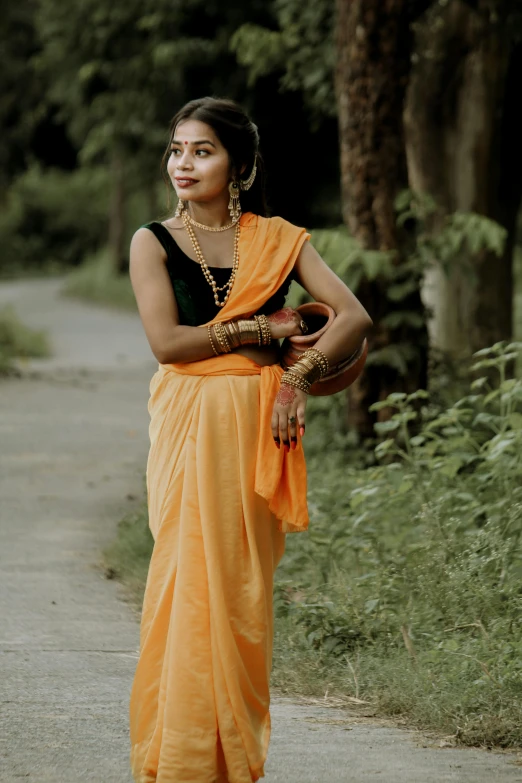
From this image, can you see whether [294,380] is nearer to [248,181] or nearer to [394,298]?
[248,181]

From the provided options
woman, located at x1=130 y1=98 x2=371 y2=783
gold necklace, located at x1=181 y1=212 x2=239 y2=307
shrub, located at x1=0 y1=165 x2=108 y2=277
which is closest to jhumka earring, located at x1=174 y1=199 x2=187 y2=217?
woman, located at x1=130 y1=98 x2=371 y2=783

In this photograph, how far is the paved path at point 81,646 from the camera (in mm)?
4098

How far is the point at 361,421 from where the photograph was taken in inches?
368

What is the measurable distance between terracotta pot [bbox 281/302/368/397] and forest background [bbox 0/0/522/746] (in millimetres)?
869

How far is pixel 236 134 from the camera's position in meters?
3.87

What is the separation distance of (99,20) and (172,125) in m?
14.4

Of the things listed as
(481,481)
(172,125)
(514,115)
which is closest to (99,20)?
(514,115)

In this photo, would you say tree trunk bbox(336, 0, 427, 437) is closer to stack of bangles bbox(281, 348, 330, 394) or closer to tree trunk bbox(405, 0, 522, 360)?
tree trunk bbox(405, 0, 522, 360)

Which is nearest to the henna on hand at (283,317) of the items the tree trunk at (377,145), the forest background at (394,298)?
the forest background at (394,298)

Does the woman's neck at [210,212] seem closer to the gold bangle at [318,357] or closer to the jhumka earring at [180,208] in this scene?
the jhumka earring at [180,208]

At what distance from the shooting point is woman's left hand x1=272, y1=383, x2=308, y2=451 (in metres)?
3.73

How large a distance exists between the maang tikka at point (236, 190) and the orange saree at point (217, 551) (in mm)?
31

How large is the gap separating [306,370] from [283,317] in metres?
0.18

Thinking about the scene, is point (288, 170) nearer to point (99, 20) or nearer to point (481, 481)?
point (99, 20)
